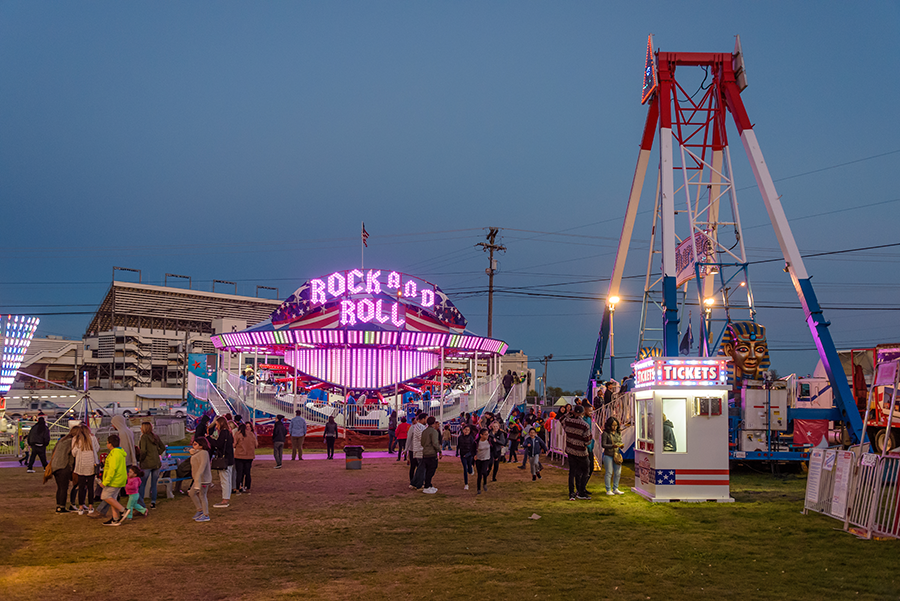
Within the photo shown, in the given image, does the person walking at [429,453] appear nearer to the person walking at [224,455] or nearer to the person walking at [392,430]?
the person walking at [224,455]

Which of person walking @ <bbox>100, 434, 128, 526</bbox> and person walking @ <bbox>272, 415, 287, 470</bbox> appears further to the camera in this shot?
person walking @ <bbox>272, 415, 287, 470</bbox>

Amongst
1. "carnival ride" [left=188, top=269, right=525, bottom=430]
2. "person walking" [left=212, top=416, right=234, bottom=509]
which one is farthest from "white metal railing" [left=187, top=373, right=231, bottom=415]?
"person walking" [left=212, top=416, right=234, bottom=509]

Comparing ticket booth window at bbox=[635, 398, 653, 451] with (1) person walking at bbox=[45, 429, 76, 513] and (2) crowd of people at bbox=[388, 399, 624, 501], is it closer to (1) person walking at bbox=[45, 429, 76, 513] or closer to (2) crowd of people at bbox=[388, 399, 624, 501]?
(2) crowd of people at bbox=[388, 399, 624, 501]

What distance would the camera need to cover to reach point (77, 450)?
1168 cm

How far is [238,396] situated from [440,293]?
10.4 m

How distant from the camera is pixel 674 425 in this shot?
13617 millimetres

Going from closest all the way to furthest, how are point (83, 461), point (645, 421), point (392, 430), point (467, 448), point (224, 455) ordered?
point (83, 461) < point (224, 455) < point (645, 421) < point (467, 448) < point (392, 430)

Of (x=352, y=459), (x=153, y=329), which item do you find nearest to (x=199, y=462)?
(x=352, y=459)

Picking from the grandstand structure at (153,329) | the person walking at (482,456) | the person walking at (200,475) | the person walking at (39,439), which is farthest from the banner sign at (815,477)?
the grandstand structure at (153,329)

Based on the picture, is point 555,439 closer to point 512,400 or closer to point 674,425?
point 674,425

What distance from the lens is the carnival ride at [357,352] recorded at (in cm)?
2786

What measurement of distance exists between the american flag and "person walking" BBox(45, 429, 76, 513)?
1052 cm

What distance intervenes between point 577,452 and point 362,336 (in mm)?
16800

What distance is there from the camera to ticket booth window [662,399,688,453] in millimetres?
13414
